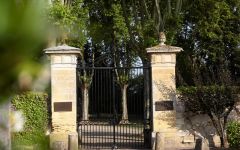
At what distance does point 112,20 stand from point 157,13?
6140mm

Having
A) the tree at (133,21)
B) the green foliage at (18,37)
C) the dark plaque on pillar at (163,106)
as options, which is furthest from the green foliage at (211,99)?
the green foliage at (18,37)

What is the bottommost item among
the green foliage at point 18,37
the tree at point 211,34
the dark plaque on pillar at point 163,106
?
the dark plaque on pillar at point 163,106

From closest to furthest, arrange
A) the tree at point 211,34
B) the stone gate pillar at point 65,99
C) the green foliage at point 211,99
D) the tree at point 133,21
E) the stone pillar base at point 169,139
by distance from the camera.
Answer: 1. the green foliage at point 211,99
2. the stone pillar base at point 169,139
3. the stone gate pillar at point 65,99
4. the tree at point 133,21
5. the tree at point 211,34

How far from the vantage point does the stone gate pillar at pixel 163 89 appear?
50.5 ft

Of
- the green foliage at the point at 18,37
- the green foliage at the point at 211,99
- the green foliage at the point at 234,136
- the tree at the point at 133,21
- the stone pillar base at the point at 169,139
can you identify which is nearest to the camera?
the green foliage at the point at 18,37

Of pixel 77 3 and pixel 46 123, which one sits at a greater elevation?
pixel 77 3

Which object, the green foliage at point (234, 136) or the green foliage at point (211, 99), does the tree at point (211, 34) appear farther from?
the green foliage at point (234, 136)

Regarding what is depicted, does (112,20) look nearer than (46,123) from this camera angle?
No

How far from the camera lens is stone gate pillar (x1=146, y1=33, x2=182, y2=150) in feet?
50.5

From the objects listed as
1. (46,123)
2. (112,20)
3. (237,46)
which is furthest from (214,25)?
(46,123)

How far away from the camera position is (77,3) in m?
27.4

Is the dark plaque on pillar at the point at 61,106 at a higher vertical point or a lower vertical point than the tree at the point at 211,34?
lower

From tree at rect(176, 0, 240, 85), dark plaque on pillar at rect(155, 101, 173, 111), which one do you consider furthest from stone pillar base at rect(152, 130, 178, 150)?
tree at rect(176, 0, 240, 85)

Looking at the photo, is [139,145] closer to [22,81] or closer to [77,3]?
[77,3]
